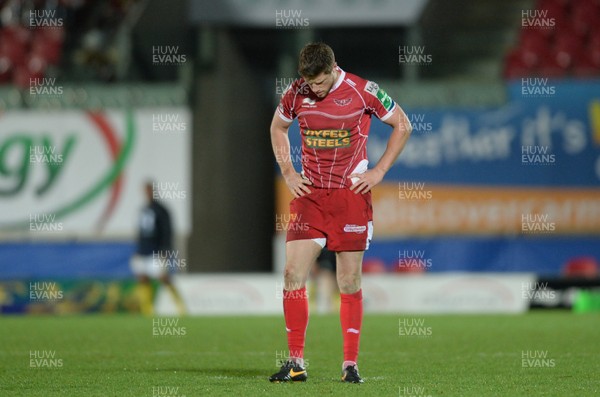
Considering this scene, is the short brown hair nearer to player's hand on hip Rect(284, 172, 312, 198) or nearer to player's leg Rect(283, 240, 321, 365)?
player's hand on hip Rect(284, 172, 312, 198)

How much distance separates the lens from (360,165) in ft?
26.9

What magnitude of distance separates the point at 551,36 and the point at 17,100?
9.49m

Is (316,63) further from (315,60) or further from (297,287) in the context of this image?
(297,287)

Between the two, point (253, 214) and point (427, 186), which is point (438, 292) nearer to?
point (427, 186)

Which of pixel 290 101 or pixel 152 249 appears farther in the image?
pixel 152 249

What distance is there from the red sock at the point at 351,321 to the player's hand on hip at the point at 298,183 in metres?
0.75

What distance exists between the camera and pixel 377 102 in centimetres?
815

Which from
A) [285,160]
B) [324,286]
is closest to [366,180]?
[285,160]

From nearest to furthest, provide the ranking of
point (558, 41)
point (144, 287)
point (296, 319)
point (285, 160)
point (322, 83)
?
point (322, 83) < point (296, 319) < point (285, 160) < point (144, 287) < point (558, 41)

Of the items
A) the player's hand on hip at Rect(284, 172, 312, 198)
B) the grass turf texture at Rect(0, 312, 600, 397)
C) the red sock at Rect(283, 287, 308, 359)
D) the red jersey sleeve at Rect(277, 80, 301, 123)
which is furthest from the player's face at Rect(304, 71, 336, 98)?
the grass turf texture at Rect(0, 312, 600, 397)

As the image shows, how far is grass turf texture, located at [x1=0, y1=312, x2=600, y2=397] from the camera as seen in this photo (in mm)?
7703

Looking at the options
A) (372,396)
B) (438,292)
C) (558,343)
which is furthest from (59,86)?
(372,396)

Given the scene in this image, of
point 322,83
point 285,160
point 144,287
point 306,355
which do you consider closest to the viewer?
point 322,83

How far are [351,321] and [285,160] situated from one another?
117cm
